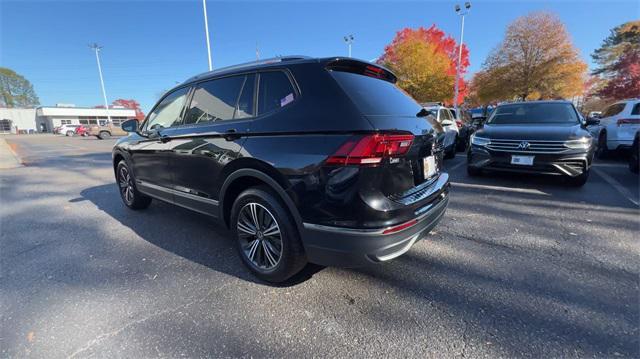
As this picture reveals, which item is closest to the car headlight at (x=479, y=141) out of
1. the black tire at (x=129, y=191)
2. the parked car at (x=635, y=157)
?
the parked car at (x=635, y=157)

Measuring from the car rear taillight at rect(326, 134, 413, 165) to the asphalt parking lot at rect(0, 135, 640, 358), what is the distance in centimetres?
110

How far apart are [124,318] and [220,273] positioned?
2.52 ft

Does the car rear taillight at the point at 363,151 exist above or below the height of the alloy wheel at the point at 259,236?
above

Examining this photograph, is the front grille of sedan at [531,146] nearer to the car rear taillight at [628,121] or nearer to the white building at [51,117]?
the car rear taillight at [628,121]

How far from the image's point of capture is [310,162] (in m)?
1.99

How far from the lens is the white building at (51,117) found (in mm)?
62500

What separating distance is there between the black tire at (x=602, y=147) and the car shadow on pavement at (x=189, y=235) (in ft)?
34.0

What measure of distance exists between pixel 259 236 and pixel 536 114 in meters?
6.15

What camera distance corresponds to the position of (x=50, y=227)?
13.0ft

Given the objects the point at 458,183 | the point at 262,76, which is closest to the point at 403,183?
the point at 262,76

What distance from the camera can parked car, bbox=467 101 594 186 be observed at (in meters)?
4.73

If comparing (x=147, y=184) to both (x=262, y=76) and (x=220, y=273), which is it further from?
(x=262, y=76)

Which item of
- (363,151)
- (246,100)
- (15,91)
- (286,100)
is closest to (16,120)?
(15,91)

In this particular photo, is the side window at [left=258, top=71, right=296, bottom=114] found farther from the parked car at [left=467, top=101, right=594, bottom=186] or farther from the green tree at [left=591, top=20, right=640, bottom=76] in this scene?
the green tree at [left=591, top=20, right=640, bottom=76]
